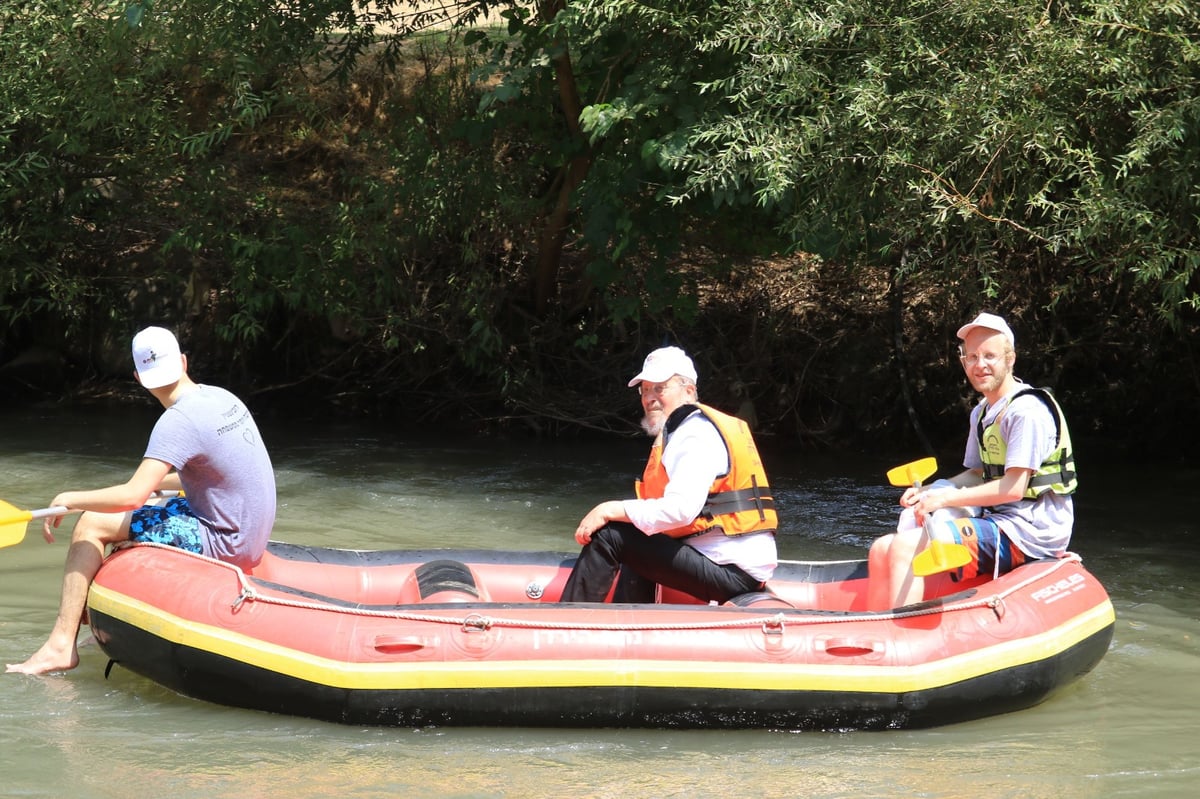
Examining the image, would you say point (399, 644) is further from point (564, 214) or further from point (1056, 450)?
point (564, 214)

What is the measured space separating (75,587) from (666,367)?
81.0 inches

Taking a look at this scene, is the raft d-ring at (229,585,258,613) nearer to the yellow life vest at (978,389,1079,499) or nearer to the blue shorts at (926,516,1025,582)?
the blue shorts at (926,516,1025,582)

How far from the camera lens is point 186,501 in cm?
458

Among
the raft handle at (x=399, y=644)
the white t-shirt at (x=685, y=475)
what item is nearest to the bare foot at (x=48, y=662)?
the raft handle at (x=399, y=644)

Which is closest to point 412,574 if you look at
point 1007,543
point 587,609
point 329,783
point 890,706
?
point 587,609

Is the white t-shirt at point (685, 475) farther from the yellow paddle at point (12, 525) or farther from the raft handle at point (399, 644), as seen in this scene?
the yellow paddle at point (12, 525)

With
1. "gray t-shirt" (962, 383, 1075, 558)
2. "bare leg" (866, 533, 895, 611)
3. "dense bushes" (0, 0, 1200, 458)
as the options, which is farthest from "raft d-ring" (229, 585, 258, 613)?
"dense bushes" (0, 0, 1200, 458)

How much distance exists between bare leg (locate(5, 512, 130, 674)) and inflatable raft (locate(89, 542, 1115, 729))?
9 centimetres

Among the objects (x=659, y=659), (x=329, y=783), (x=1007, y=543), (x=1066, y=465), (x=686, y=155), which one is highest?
(x=686, y=155)

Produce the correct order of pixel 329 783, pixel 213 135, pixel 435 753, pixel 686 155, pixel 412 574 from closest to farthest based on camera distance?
1. pixel 329 783
2. pixel 435 753
3. pixel 412 574
4. pixel 686 155
5. pixel 213 135

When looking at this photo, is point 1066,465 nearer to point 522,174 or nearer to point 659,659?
point 659,659

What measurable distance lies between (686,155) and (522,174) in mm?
2716

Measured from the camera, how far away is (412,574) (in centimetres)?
492

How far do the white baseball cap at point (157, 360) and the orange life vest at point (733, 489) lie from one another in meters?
1.57
